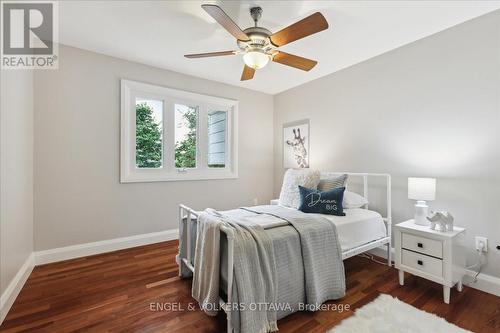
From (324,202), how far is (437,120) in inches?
57.6

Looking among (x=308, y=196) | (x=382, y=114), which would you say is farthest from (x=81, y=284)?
(x=382, y=114)

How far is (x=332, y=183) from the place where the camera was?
8.98ft

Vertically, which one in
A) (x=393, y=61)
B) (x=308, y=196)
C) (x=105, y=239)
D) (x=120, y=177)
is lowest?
(x=105, y=239)

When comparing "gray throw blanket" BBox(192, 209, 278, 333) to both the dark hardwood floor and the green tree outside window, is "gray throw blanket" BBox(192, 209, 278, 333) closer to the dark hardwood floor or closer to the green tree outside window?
the dark hardwood floor

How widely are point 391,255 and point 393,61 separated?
2.29 m

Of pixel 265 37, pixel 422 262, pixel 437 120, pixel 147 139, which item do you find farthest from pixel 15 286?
pixel 437 120

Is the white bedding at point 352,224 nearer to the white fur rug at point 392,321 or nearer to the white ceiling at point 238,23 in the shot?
the white fur rug at point 392,321

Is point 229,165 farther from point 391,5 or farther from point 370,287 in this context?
point 391,5

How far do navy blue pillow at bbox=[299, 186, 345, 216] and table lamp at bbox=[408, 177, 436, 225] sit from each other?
64 centimetres

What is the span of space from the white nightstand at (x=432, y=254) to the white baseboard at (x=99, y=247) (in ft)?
Result: 9.45

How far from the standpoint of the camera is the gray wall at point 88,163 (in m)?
2.63

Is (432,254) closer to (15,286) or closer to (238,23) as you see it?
(238,23)

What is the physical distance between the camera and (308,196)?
2551mm

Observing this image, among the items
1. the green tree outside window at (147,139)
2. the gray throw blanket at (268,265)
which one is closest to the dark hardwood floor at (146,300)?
the gray throw blanket at (268,265)
